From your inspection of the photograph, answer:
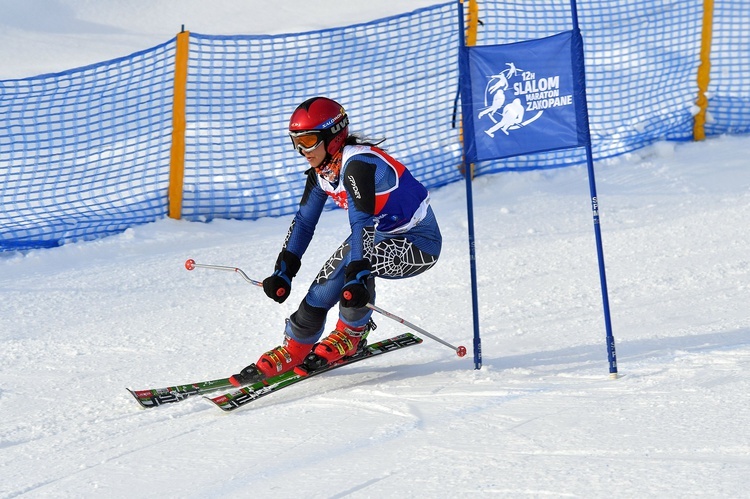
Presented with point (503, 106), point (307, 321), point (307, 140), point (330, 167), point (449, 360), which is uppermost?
point (503, 106)

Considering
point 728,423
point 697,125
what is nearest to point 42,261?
point 728,423

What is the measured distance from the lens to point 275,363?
487 cm

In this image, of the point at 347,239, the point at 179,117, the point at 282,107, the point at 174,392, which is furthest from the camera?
the point at 282,107

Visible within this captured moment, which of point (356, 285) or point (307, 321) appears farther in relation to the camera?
point (307, 321)

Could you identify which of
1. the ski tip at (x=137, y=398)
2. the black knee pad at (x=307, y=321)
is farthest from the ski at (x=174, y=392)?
the black knee pad at (x=307, y=321)

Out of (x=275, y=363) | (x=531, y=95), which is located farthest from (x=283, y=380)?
(x=531, y=95)

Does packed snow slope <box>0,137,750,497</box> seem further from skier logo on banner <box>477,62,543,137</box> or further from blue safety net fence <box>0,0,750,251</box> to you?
skier logo on banner <box>477,62,543,137</box>

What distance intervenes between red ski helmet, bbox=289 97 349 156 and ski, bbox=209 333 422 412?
1070 millimetres

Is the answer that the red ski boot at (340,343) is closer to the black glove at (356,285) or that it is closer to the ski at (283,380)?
the ski at (283,380)

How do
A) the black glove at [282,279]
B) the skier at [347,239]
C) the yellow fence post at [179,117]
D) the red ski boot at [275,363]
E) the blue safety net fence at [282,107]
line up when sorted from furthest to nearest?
the blue safety net fence at [282,107] → the yellow fence post at [179,117] → the black glove at [282,279] → the red ski boot at [275,363] → the skier at [347,239]

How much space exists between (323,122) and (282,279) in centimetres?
83

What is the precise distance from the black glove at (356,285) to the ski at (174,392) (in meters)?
0.79

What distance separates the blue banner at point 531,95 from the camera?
4.64 m

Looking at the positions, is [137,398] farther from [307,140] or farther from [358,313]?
[307,140]
